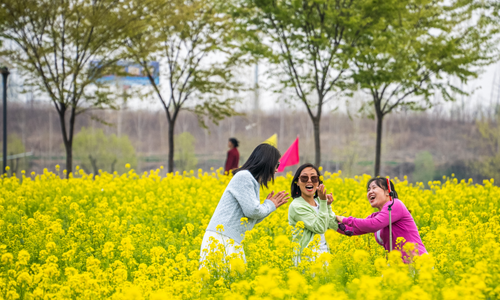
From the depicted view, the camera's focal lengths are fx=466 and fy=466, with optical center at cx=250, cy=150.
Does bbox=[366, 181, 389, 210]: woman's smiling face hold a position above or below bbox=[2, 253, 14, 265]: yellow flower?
above

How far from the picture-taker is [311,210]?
13.2 ft

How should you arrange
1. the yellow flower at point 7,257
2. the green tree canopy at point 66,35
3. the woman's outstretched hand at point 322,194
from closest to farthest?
the yellow flower at point 7,257 < the woman's outstretched hand at point 322,194 < the green tree canopy at point 66,35

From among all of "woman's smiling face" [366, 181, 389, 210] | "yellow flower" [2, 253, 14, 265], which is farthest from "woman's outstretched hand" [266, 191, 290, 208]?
"yellow flower" [2, 253, 14, 265]

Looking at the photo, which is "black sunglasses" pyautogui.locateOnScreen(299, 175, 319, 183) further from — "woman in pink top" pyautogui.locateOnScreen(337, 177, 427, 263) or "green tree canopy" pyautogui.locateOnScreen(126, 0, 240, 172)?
"green tree canopy" pyautogui.locateOnScreen(126, 0, 240, 172)

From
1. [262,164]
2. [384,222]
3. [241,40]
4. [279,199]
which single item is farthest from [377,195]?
[241,40]

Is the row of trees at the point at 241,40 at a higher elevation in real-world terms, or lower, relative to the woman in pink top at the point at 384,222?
higher

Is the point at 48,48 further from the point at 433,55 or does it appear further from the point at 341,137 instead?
the point at 341,137

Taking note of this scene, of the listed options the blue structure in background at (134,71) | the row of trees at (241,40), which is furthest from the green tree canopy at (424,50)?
the blue structure in background at (134,71)

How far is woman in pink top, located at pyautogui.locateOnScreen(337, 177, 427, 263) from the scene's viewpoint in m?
3.98

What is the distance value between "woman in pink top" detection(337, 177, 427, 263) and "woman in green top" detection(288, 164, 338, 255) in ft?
0.62

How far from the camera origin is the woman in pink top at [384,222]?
398 centimetres

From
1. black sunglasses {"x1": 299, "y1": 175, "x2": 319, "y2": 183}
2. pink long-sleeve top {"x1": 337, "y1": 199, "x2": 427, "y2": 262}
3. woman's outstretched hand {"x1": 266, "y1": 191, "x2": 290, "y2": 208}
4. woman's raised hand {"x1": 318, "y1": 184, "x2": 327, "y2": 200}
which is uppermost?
black sunglasses {"x1": 299, "y1": 175, "x2": 319, "y2": 183}

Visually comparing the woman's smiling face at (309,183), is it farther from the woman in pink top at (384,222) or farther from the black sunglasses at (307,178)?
the woman in pink top at (384,222)

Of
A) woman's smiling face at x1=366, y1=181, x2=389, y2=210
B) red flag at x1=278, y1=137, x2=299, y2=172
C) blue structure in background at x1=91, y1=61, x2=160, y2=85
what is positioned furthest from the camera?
blue structure in background at x1=91, y1=61, x2=160, y2=85
